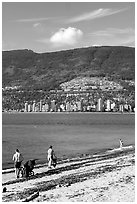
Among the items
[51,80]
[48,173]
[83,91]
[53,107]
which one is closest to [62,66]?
[51,80]

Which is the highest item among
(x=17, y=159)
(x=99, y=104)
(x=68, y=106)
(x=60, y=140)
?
(x=99, y=104)

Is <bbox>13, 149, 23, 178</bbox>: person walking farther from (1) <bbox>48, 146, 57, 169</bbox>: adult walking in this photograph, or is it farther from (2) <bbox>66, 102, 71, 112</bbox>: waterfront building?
(2) <bbox>66, 102, 71, 112</bbox>: waterfront building

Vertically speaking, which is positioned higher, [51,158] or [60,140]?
[51,158]

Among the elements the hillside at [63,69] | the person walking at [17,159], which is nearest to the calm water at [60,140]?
the person walking at [17,159]

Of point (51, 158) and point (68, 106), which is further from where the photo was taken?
point (68, 106)

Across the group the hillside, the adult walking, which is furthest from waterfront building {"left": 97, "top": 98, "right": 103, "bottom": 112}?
the adult walking

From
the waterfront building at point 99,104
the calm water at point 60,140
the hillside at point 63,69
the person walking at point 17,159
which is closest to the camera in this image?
the person walking at point 17,159

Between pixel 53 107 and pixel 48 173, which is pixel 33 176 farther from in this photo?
pixel 53 107

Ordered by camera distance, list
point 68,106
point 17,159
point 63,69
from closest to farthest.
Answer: point 17,159 < point 68,106 < point 63,69

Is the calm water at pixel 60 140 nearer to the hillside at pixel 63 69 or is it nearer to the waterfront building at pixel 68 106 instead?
the waterfront building at pixel 68 106

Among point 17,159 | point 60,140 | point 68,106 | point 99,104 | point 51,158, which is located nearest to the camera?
point 17,159

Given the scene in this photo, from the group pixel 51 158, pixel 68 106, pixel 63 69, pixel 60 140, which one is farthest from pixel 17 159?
pixel 63 69

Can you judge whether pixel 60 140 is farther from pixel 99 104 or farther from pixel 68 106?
pixel 68 106
